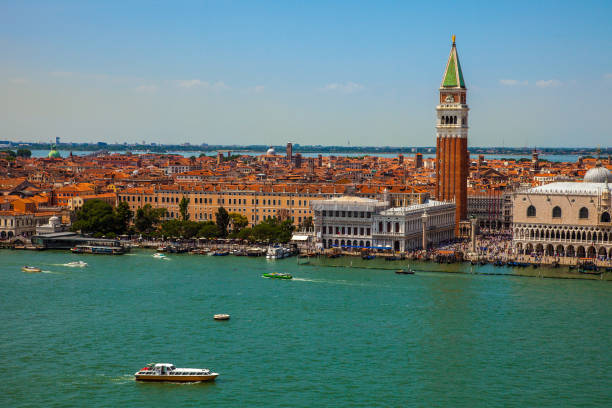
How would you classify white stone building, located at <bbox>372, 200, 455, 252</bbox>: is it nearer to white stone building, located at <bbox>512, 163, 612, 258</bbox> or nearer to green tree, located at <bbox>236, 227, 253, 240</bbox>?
white stone building, located at <bbox>512, 163, 612, 258</bbox>

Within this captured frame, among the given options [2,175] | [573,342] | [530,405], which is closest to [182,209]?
[573,342]

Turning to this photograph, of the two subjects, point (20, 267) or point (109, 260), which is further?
point (109, 260)

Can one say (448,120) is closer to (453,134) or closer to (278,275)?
(453,134)

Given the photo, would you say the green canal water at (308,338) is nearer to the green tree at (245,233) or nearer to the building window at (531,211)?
the building window at (531,211)

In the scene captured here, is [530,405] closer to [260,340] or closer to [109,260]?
[260,340]

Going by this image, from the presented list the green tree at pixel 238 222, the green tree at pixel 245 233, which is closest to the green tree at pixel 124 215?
the green tree at pixel 238 222

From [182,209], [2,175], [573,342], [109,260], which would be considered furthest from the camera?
[2,175]

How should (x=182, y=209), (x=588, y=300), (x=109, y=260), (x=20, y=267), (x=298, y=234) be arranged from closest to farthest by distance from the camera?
1. (x=588, y=300)
2. (x=20, y=267)
3. (x=109, y=260)
4. (x=298, y=234)
5. (x=182, y=209)

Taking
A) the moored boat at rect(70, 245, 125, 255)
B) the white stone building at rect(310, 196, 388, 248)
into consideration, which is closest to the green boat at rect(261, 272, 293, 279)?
the white stone building at rect(310, 196, 388, 248)

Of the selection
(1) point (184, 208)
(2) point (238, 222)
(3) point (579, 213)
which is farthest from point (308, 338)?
(1) point (184, 208)
